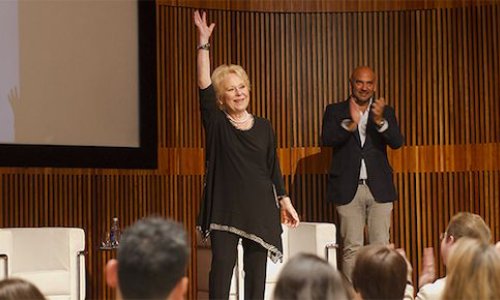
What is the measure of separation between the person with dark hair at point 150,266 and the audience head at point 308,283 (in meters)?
0.27

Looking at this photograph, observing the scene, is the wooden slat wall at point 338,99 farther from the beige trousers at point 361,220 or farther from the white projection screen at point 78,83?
the beige trousers at point 361,220

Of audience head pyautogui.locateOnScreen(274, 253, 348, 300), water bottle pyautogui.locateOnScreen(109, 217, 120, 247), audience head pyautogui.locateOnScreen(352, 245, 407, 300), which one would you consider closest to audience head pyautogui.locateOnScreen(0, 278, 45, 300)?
audience head pyautogui.locateOnScreen(274, 253, 348, 300)

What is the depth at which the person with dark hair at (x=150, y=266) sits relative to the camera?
199 cm

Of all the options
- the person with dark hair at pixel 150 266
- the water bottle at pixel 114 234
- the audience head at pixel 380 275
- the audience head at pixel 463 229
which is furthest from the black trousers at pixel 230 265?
the person with dark hair at pixel 150 266

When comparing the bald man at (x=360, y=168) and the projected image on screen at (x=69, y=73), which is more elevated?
the projected image on screen at (x=69, y=73)

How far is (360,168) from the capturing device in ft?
21.7

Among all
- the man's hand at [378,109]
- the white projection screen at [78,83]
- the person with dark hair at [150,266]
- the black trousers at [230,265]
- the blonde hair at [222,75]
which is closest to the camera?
the person with dark hair at [150,266]

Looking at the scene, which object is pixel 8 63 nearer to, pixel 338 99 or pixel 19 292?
pixel 338 99

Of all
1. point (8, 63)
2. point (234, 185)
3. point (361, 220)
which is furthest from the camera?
point (8, 63)

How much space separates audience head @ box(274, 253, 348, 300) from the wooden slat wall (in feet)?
16.4

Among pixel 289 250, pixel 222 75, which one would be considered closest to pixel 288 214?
pixel 222 75

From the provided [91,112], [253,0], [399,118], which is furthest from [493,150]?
[91,112]

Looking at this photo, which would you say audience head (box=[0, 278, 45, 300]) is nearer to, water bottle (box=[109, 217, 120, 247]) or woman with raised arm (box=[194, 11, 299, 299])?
woman with raised arm (box=[194, 11, 299, 299])

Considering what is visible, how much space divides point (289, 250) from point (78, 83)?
199 centimetres
